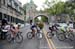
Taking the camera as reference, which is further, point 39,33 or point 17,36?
point 39,33

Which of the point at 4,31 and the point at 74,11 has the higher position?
the point at 74,11

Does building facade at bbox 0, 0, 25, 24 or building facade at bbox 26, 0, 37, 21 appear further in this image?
building facade at bbox 26, 0, 37, 21

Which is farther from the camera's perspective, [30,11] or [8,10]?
[30,11]

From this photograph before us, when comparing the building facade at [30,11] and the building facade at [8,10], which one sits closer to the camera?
the building facade at [8,10]

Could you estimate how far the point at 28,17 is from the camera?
5103 inches

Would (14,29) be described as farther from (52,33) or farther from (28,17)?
(28,17)

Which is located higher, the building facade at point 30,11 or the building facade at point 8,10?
the building facade at point 30,11

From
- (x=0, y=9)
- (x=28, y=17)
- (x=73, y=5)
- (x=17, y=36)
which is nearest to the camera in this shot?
(x=17, y=36)

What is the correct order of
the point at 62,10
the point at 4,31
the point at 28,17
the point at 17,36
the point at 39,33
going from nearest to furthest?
the point at 17,36, the point at 4,31, the point at 39,33, the point at 62,10, the point at 28,17

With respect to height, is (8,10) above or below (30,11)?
below

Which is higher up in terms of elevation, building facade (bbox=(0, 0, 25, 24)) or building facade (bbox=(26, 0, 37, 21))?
building facade (bbox=(26, 0, 37, 21))

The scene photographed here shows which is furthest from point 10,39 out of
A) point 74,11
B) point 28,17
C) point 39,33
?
point 28,17

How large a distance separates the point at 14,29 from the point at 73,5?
49.4 meters

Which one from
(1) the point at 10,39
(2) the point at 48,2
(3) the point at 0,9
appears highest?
(2) the point at 48,2
